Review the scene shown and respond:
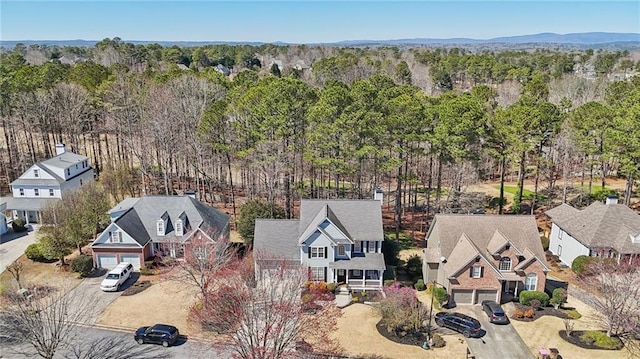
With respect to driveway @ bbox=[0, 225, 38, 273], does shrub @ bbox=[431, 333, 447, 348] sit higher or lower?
lower

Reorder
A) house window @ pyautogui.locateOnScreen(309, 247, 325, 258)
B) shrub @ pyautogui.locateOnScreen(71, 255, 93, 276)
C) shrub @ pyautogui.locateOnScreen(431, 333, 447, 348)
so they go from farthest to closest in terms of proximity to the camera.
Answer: shrub @ pyautogui.locateOnScreen(71, 255, 93, 276) → house window @ pyautogui.locateOnScreen(309, 247, 325, 258) → shrub @ pyautogui.locateOnScreen(431, 333, 447, 348)

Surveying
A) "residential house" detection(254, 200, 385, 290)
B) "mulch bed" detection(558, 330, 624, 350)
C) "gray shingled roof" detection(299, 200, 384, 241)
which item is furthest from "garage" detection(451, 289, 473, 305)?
"gray shingled roof" detection(299, 200, 384, 241)

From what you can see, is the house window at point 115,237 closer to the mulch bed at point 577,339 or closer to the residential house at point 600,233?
the mulch bed at point 577,339

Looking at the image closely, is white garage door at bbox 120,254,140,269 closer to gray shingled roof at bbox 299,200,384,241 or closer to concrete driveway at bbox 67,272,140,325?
concrete driveway at bbox 67,272,140,325

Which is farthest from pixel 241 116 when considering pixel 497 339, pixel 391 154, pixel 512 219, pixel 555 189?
pixel 555 189

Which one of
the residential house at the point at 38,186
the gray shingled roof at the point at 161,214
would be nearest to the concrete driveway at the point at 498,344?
the gray shingled roof at the point at 161,214

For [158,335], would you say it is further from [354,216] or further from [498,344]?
[498,344]

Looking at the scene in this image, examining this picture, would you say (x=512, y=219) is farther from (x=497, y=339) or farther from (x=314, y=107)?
(x=314, y=107)
